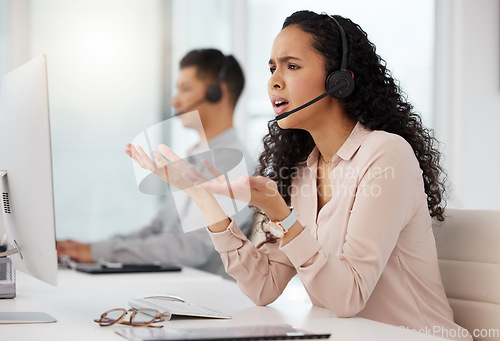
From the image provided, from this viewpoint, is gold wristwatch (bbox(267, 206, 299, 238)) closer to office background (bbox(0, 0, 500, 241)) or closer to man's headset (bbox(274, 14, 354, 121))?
man's headset (bbox(274, 14, 354, 121))

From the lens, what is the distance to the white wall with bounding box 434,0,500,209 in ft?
11.5

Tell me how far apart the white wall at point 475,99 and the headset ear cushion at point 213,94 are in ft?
5.14

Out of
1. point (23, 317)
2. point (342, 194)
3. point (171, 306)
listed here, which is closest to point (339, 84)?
point (342, 194)

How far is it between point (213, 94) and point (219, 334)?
1861mm

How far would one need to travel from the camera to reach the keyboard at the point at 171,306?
108 cm

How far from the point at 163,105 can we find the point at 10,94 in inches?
94.6

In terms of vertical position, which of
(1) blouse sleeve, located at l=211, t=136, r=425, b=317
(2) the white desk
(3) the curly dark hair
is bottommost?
(2) the white desk

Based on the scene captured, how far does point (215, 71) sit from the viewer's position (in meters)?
2.82

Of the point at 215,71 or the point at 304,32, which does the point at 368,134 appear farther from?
the point at 215,71

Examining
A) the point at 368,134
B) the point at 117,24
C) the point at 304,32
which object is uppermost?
the point at 117,24

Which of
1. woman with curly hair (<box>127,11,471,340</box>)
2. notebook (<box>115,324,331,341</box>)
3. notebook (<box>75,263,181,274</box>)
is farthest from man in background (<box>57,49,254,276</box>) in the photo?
notebook (<box>115,324,331,341</box>)

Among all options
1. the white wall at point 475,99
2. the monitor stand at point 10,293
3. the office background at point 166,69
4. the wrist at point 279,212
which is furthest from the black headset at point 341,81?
the white wall at point 475,99

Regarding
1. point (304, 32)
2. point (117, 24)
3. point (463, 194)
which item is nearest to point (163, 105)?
point (117, 24)

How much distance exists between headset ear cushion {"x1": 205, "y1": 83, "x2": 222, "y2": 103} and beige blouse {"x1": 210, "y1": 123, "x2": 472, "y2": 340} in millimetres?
1265
